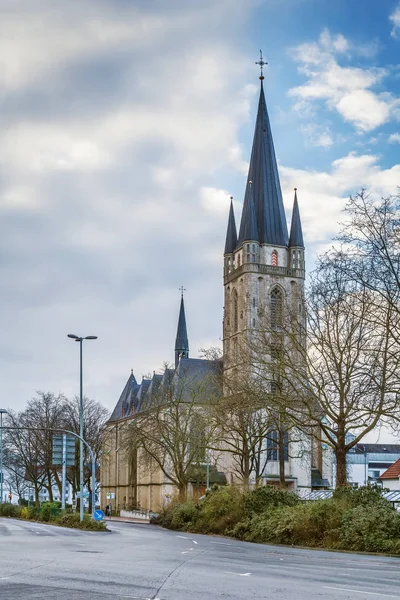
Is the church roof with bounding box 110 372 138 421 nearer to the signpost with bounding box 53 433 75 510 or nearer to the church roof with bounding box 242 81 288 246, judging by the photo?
the church roof with bounding box 242 81 288 246

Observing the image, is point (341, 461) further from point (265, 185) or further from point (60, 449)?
point (265, 185)

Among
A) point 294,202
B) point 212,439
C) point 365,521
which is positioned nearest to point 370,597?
point 365,521

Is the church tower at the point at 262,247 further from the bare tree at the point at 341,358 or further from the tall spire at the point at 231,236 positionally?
the bare tree at the point at 341,358

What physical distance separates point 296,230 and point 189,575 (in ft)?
282

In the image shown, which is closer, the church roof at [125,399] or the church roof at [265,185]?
the church roof at [265,185]

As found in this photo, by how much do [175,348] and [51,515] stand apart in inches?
2828

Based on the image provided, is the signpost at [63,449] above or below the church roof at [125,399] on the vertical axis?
below

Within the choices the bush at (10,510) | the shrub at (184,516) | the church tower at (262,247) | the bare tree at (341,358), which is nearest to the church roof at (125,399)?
the church tower at (262,247)

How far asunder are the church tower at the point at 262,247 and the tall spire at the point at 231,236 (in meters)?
2.66

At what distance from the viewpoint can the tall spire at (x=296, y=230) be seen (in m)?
98.2

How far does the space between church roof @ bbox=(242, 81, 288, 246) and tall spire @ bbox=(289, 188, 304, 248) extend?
98 centimetres

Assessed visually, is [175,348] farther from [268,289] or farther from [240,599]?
[240,599]

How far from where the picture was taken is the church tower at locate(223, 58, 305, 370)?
95250mm

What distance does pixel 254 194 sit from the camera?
318 ft
